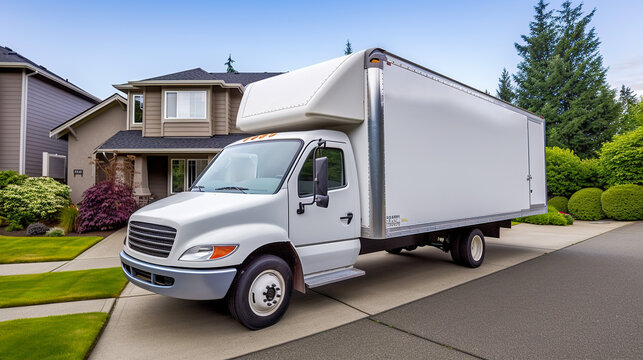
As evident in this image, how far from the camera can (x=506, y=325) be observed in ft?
13.7

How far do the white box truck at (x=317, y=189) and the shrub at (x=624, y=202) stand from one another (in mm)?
14117

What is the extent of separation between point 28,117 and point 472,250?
63.3 feet

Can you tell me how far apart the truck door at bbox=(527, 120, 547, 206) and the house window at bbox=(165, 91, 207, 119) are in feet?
40.3

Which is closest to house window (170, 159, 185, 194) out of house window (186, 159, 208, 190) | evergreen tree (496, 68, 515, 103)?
house window (186, 159, 208, 190)

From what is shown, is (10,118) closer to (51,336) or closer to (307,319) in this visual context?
(51,336)

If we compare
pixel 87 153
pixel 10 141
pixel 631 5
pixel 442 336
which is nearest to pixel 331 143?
pixel 442 336

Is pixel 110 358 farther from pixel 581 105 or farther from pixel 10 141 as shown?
pixel 581 105

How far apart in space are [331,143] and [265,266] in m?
1.78

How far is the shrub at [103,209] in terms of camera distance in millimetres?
11484

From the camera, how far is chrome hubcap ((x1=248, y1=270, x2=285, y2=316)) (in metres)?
3.93

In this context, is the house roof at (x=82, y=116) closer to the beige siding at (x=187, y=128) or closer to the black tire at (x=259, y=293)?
the beige siding at (x=187, y=128)

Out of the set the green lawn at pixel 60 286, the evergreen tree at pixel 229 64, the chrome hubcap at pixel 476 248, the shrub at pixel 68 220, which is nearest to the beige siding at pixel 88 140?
the shrub at pixel 68 220

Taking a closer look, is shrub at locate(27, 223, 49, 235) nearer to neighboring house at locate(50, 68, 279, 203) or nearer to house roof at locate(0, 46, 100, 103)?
neighboring house at locate(50, 68, 279, 203)

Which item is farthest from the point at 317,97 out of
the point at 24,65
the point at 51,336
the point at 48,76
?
the point at 48,76
